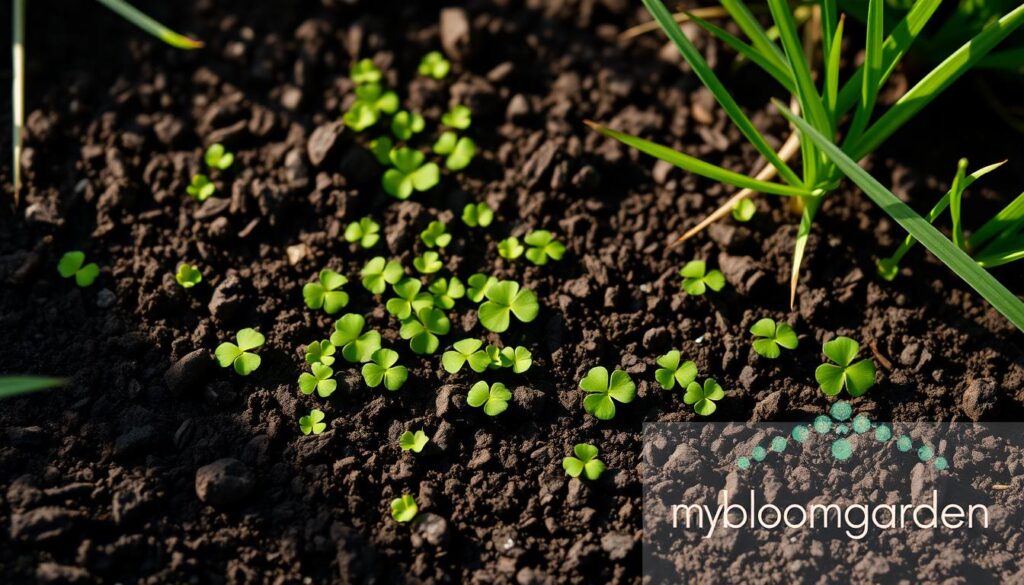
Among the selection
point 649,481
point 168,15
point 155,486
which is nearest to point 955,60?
point 649,481

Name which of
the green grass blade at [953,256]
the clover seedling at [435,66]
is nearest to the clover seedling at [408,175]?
the clover seedling at [435,66]

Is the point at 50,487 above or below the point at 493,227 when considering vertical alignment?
below

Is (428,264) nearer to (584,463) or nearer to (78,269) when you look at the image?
(584,463)

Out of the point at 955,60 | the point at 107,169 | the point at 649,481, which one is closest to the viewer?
the point at 955,60

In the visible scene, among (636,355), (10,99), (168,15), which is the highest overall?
(168,15)

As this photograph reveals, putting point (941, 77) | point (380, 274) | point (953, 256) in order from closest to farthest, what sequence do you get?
point (953, 256), point (941, 77), point (380, 274)

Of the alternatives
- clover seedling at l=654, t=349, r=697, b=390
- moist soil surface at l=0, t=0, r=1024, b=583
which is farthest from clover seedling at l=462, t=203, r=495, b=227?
clover seedling at l=654, t=349, r=697, b=390

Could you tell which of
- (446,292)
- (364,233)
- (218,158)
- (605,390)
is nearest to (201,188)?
(218,158)

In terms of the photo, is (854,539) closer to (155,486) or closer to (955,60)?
(955,60)
